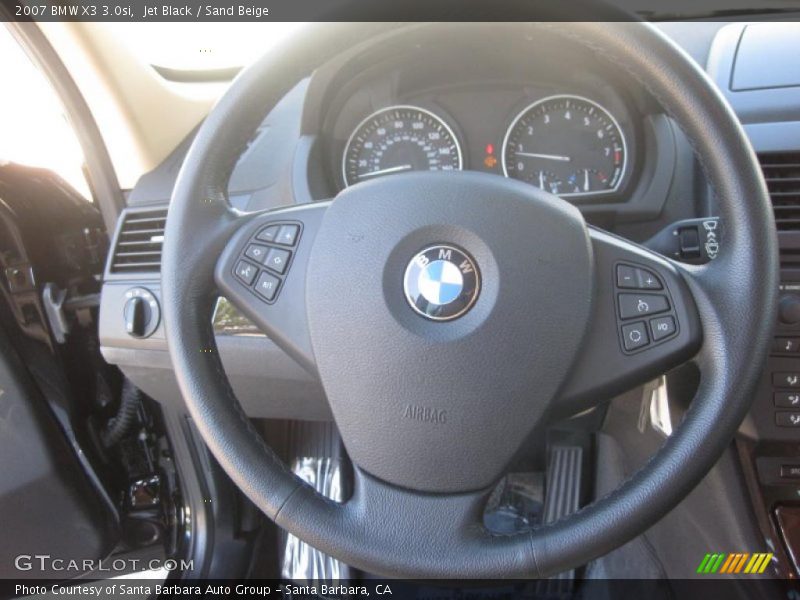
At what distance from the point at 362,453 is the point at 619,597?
1097mm

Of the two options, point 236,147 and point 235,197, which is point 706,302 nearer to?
point 236,147

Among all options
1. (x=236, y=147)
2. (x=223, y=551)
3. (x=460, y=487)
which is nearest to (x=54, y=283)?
(x=223, y=551)

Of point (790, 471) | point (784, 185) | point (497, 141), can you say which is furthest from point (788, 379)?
point (497, 141)

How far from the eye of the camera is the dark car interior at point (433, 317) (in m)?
0.94

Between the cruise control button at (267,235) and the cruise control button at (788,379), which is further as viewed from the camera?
the cruise control button at (788,379)

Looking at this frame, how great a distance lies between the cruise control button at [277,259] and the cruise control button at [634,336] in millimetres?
464

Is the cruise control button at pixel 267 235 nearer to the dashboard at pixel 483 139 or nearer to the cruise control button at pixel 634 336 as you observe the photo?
the dashboard at pixel 483 139

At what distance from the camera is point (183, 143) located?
1.71m

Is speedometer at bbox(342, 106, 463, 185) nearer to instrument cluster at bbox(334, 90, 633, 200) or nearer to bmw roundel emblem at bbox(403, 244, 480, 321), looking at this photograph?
instrument cluster at bbox(334, 90, 633, 200)

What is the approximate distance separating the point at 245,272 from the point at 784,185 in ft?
3.03

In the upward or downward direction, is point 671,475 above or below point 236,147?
below

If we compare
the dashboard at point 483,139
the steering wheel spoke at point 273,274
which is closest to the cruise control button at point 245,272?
the steering wheel spoke at point 273,274

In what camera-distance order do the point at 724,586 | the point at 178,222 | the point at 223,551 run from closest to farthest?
the point at 178,222 → the point at 724,586 → the point at 223,551

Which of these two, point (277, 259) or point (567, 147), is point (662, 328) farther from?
point (567, 147)
